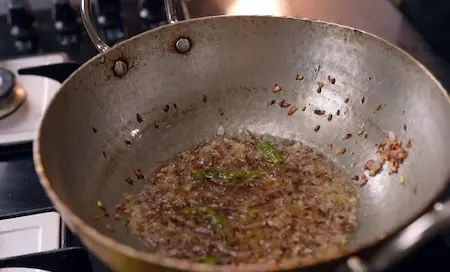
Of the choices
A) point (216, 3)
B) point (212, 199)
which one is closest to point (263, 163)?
point (212, 199)

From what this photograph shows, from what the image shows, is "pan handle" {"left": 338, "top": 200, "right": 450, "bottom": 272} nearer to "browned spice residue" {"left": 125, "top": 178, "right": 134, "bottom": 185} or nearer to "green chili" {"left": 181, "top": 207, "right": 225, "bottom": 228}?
"green chili" {"left": 181, "top": 207, "right": 225, "bottom": 228}

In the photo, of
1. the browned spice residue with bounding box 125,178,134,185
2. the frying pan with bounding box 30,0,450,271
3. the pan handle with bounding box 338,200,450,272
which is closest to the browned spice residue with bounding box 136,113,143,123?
the frying pan with bounding box 30,0,450,271

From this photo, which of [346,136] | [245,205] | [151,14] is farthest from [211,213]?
[151,14]

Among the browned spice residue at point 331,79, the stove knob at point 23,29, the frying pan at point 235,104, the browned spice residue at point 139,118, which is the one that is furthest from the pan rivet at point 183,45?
the stove knob at point 23,29

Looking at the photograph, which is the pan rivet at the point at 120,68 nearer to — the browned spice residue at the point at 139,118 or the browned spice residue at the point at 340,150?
the browned spice residue at the point at 139,118

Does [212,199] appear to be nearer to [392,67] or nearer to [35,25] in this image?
[392,67]

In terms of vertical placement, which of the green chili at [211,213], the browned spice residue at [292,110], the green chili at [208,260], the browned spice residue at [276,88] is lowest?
the green chili at [208,260]

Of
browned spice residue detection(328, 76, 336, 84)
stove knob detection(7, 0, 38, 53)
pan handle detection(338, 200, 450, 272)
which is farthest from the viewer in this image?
stove knob detection(7, 0, 38, 53)
